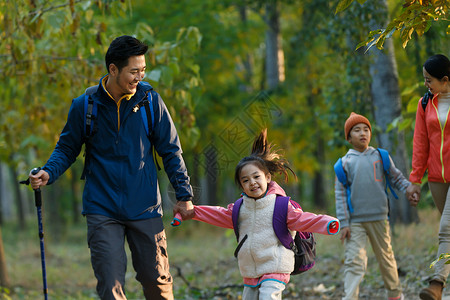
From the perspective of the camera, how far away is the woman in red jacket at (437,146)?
5.77 meters

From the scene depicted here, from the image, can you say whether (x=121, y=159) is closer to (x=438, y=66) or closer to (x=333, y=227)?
(x=333, y=227)

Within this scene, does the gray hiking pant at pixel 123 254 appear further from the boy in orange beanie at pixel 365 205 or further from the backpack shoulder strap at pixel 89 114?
the boy in orange beanie at pixel 365 205

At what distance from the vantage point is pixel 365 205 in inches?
256

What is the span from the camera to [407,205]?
11.5 metres

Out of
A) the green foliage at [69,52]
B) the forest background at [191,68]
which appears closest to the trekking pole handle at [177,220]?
the forest background at [191,68]

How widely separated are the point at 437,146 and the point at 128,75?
304cm

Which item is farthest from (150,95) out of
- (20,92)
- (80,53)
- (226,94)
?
(226,94)

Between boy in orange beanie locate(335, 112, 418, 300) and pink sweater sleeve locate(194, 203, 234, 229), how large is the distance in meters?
1.83

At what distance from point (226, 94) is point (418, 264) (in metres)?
13.2

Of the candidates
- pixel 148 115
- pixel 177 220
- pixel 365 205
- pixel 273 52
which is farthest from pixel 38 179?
pixel 273 52

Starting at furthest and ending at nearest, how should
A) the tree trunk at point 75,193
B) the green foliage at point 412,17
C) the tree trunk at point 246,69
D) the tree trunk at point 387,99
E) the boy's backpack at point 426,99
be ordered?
the tree trunk at point 75,193
the tree trunk at point 246,69
the tree trunk at point 387,99
the boy's backpack at point 426,99
the green foliage at point 412,17

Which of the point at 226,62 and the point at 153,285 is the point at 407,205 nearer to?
the point at 153,285

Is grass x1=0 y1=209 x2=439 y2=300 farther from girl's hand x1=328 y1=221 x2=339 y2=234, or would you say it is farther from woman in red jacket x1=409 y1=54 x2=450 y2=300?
girl's hand x1=328 y1=221 x2=339 y2=234

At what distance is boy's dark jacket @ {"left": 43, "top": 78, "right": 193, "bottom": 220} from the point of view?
15.0 ft
